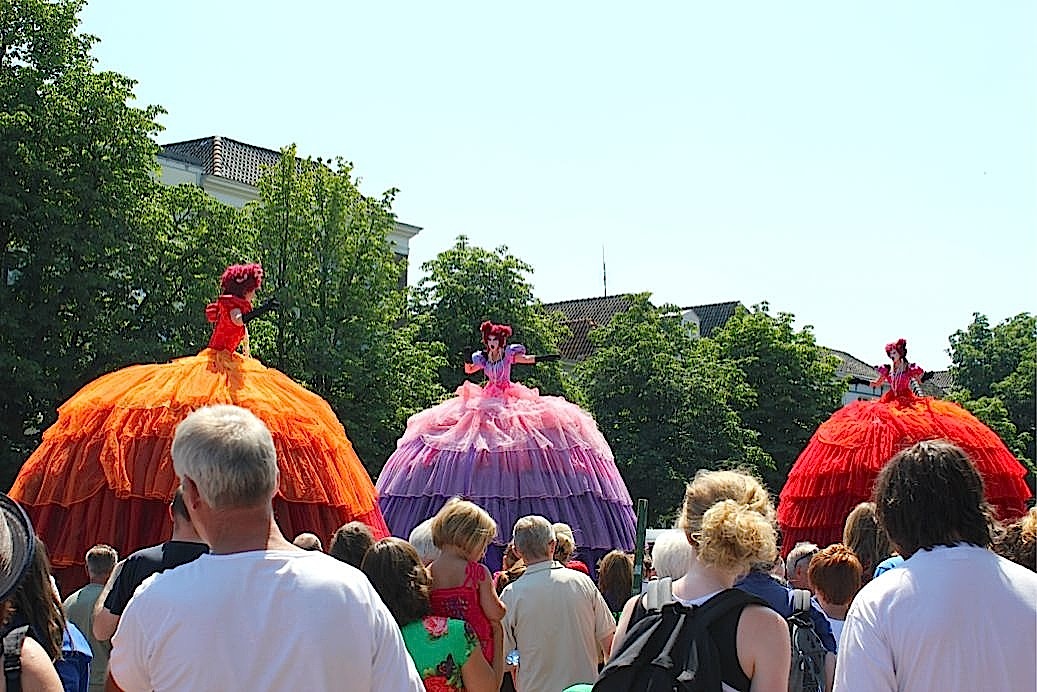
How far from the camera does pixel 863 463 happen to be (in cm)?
1005

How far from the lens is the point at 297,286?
23406mm

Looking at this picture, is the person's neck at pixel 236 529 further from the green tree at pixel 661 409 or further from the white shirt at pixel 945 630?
the green tree at pixel 661 409

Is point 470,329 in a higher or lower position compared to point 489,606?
higher

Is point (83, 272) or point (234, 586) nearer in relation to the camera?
point (234, 586)

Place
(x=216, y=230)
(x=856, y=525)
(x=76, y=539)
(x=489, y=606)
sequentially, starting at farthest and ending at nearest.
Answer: (x=216, y=230) → (x=76, y=539) → (x=856, y=525) → (x=489, y=606)

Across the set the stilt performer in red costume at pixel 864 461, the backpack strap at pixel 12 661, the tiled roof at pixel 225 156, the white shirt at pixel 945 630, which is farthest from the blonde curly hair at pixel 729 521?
the tiled roof at pixel 225 156

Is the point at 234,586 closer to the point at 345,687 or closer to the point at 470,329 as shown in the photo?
the point at 345,687

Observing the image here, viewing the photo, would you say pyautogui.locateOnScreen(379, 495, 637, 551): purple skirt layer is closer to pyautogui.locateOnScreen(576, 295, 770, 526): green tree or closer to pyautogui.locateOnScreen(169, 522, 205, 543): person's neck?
pyautogui.locateOnScreen(169, 522, 205, 543): person's neck

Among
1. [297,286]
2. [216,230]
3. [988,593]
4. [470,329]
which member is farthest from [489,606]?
[470,329]

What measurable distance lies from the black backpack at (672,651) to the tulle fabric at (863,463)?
707cm

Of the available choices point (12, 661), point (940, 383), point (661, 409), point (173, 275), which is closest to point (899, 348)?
point (12, 661)

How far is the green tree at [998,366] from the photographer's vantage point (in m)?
45.0

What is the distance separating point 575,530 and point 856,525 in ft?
16.9

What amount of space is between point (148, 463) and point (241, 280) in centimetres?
137
